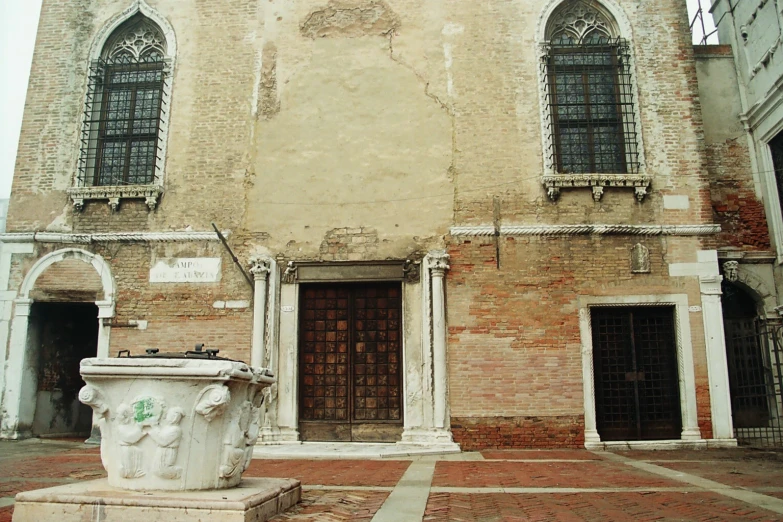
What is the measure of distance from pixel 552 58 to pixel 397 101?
3.11 meters

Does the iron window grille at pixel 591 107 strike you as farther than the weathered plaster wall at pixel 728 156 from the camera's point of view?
No

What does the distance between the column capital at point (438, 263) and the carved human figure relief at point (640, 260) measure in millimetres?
3249

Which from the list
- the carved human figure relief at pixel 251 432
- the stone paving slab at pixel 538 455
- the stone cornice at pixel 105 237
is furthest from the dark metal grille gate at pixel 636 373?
the carved human figure relief at pixel 251 432

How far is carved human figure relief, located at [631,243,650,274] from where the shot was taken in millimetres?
11477

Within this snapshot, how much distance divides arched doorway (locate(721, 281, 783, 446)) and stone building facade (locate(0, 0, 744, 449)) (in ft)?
4.41

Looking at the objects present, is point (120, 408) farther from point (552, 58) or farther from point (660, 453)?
point (552, 58)

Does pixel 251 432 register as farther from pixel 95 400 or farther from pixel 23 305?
pixel 23 305

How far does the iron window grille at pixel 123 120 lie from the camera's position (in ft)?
42.2

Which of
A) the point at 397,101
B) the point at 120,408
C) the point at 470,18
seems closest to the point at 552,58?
the point at 470,18

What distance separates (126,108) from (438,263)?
7.07 meters

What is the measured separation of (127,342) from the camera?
468 inches

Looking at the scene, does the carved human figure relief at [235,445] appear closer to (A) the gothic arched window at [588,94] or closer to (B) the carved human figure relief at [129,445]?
(B) the carved human figure relief at [129,445]

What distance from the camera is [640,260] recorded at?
1151cm

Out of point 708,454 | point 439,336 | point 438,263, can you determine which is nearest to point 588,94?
point 438,263
